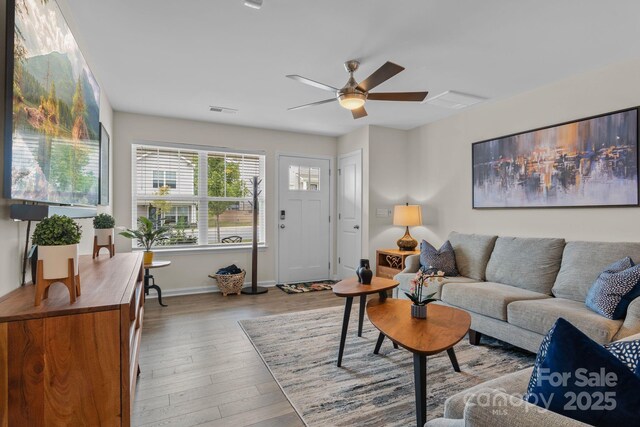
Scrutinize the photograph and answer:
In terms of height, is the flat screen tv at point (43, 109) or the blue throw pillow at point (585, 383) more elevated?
the flat screen tv at point (43, 109)

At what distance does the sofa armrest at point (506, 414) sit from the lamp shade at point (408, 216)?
3680mm

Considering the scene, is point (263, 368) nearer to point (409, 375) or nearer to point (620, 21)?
point (409, 375)

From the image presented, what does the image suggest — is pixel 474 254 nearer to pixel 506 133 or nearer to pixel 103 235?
pixel 506 133

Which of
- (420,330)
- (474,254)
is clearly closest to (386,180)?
(474,254)

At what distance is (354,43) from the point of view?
250 cm

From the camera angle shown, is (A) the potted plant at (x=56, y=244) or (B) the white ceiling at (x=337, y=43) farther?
(B) the white ceiling at (x=337, y=43)

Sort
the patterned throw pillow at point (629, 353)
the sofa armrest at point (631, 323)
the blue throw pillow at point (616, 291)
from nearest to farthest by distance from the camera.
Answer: the patterned throw pillow at point (629, 353) → the sofa armrest at point (631, 323) → the blue throw pillow at point (616, 291)

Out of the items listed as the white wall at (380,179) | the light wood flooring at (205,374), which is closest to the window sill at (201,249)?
the light wood flooring at (205,374)

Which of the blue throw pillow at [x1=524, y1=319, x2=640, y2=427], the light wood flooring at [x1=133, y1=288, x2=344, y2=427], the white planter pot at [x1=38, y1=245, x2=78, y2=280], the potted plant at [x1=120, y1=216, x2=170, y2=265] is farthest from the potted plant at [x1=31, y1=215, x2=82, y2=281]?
the potted plant at [x1=120, y1=216, x2=170, y2=265]

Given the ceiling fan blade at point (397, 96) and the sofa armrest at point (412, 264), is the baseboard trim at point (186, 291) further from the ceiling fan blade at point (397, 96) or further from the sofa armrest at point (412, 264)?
the ceiling fan blade at point (397, 96)

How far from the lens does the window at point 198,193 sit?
4.46 metres

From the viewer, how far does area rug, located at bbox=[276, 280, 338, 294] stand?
189 inches

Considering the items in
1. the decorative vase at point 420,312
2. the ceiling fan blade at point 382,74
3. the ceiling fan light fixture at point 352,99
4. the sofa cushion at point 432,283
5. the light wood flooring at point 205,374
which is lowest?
the light wood flooring at point 205,374

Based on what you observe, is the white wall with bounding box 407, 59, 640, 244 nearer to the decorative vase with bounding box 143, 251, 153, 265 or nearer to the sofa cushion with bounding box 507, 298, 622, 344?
the sofa cushion with bounding box 507, 298, 622, 344
